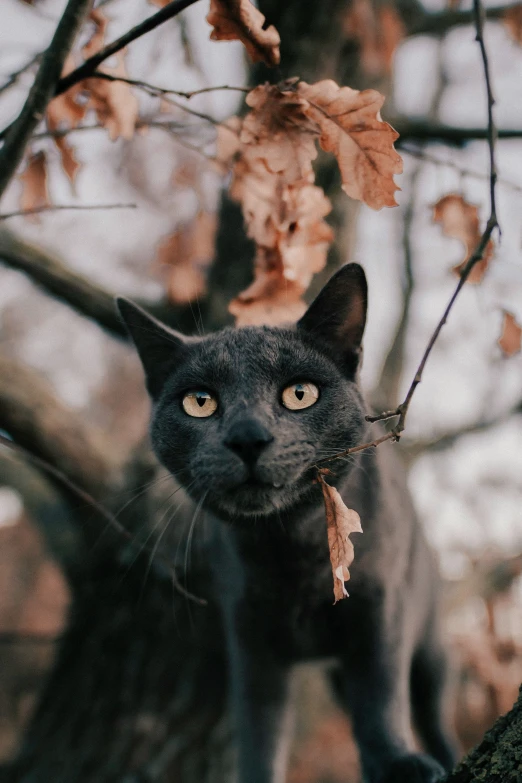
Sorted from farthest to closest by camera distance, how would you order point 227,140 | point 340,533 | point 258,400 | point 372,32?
point 372,32 < point 227,140 < point 258,400 < point 340,533

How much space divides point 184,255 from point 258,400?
4.29 feet

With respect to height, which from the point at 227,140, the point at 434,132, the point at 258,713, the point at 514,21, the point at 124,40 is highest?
the point at 514,21

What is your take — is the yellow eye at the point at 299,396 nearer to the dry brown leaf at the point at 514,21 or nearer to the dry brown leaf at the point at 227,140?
the dry brown leaf at the point at 227,140

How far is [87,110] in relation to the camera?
153cm

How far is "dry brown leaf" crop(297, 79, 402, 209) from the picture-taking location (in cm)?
113

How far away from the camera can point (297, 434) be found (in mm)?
1213

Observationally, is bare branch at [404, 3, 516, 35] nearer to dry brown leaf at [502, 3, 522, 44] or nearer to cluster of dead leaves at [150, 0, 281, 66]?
dry brown leaf at [502, 3, 522, 44]

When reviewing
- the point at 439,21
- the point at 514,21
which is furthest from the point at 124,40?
the point at 439,21

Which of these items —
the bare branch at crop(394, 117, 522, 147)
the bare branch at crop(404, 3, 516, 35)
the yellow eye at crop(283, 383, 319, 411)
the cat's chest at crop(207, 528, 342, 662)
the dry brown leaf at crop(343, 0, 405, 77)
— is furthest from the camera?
the bare branch at crop(404, 3, 516, 35)

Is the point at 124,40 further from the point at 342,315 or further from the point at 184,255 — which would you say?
the point at 184,255

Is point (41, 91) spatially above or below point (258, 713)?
above

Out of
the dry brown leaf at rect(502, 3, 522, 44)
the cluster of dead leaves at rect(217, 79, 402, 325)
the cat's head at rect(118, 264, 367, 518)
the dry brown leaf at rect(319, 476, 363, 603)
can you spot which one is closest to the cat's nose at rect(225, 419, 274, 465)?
the cat's head at rect(118, 264, 367, 518)

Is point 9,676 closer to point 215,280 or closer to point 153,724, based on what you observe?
point 153,724

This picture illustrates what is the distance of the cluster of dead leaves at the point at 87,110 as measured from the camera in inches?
54.1
